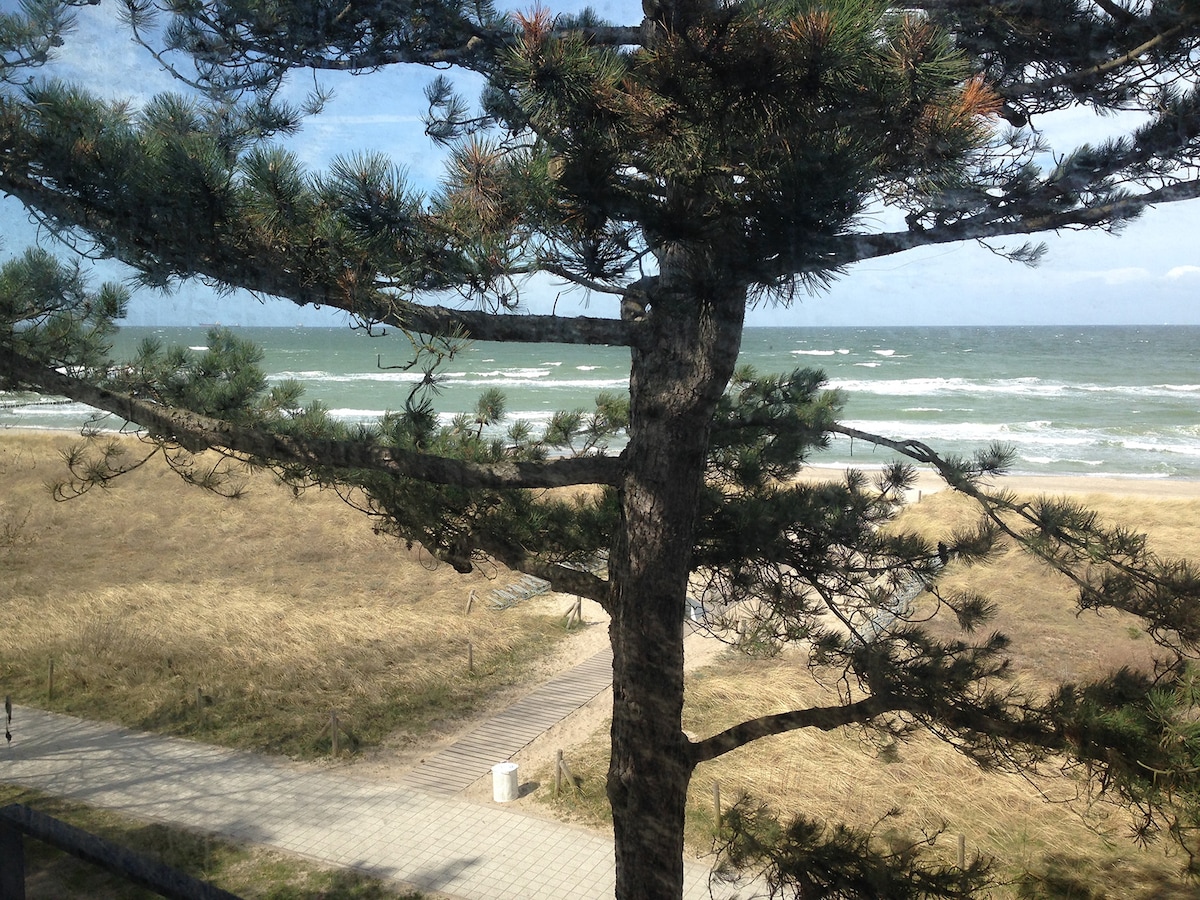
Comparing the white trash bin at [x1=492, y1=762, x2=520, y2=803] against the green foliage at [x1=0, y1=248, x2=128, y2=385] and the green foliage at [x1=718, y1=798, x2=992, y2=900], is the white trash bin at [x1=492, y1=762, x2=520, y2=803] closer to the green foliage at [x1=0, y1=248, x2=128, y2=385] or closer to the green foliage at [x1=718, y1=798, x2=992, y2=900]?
the green foliage at [x1=718, y1=798, x2=992, y2=900]

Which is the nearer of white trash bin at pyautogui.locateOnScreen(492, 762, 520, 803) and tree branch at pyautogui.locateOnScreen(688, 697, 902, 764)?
tree branch at pyautogui.locateOnScreen(688, 697, 902, 764)

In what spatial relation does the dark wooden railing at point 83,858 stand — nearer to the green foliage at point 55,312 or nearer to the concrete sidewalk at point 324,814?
the green foliage at point 55,312

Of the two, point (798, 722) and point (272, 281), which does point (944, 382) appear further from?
point (272, 281)

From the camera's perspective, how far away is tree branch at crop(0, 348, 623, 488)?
1.77m

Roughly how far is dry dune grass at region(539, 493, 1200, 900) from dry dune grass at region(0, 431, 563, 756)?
1232 mm

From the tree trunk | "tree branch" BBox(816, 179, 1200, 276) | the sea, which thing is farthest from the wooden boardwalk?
"tree branch" BBox(816, 179, 1200, 276)

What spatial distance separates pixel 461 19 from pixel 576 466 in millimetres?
988

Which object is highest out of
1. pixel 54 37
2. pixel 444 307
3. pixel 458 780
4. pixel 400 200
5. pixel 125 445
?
pixel 54 37

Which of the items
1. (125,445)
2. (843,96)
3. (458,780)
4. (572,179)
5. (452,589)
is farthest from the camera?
(452,589)

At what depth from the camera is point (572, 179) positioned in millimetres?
1203

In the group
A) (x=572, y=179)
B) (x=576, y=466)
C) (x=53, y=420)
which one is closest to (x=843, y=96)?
(x=572, y=179)

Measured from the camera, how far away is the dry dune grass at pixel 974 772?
78.1 inches

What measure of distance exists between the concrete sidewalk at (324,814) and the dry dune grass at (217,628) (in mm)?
251

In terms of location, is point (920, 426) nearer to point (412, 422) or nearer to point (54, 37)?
point (412, 422)
